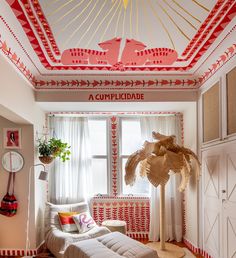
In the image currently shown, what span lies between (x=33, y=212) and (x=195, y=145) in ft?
8.76

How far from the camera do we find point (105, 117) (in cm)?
534

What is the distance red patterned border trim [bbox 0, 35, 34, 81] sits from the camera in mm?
2918

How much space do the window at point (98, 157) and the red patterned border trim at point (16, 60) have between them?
162 centimetres

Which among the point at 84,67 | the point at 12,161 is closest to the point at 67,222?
the point at 12,161

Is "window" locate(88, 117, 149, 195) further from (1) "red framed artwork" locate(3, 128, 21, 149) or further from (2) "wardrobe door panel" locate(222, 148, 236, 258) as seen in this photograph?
(2) "wardrobe door panel" locate(222, 148, 236, 258)

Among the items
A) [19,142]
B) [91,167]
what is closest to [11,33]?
[19,142]

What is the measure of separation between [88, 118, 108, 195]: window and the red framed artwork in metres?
1.46

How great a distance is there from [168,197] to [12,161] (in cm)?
271

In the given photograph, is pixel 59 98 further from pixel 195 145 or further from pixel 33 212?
pixel 195 145

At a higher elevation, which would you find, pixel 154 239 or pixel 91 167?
pixel 91 167

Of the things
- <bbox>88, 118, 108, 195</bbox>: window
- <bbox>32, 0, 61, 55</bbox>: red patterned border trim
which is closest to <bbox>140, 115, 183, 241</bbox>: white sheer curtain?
<bbox>88, 118, 108, 195</bbox>: window

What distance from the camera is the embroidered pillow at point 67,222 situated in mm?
4395

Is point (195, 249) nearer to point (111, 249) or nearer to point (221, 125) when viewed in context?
point (111, 249)

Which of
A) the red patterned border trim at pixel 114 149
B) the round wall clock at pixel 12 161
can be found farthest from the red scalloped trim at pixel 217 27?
the round wall clock at pixel 12 161
